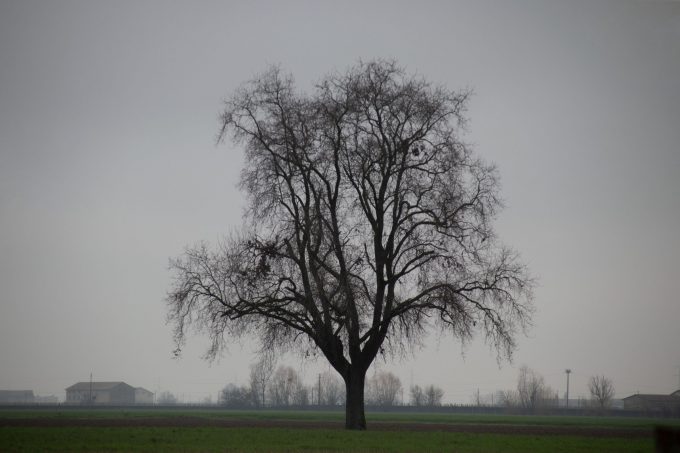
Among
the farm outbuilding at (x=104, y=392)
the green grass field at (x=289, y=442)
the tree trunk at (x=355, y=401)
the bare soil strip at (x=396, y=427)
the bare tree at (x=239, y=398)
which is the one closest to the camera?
the green grass field at (x=289, y=442)

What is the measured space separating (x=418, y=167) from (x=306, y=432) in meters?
11.5

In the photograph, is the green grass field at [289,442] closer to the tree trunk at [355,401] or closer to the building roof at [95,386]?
the tree trunk at [355,401]

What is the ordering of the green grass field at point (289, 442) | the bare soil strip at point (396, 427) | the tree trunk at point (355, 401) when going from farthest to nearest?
the bare soil strip at point (396, 427) < the tree trunk at point (355, 401) < the green grass field at point (289, 442)

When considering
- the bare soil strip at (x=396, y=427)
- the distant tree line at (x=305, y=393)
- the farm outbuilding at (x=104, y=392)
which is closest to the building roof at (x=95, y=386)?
the farm outbuilding at (x=104, y=392)

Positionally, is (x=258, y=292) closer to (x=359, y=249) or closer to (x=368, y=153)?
(x=359, y=249)

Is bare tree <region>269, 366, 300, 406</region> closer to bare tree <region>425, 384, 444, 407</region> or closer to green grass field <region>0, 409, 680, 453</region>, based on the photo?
bare tree <region>425, 384, 444, 407</region>

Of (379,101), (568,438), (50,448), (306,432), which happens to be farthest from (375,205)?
(50,448)

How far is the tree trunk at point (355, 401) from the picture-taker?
30.9 metres

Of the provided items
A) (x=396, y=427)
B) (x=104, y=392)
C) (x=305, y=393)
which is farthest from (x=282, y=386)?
(x=396, y=427)

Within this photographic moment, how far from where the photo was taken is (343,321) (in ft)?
100.0

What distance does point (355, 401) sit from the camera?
102 ft

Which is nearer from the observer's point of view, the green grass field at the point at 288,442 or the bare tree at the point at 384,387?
the green grass field at the point at 288,442

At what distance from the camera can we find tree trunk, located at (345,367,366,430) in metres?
30.9

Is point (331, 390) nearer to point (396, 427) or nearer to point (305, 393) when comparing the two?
point (305, 393)
